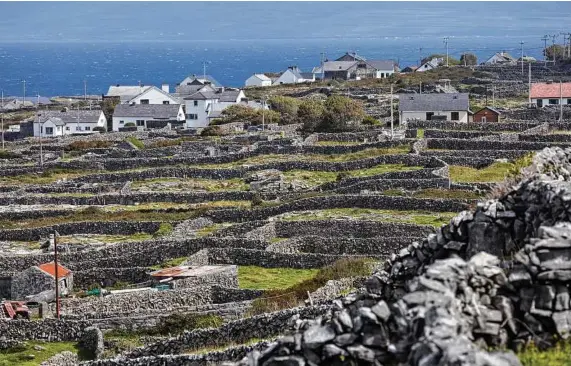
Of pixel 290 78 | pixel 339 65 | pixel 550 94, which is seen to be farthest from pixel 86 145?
pixel 339 65

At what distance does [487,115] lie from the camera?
3681 inches

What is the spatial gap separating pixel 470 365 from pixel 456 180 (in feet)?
174

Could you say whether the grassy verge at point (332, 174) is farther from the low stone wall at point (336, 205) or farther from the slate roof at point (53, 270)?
the slate roof at point (53, 270)

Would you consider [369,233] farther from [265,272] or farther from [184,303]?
[184,303]

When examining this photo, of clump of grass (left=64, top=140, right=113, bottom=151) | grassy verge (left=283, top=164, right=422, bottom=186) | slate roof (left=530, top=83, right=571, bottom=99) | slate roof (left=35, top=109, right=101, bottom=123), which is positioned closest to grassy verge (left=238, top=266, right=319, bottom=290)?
grassy verge (left=283, top=164, right=422, bottom=186)

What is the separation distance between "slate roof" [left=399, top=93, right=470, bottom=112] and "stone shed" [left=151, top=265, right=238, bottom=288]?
1970 inches

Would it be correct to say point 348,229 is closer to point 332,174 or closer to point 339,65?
point 332,174

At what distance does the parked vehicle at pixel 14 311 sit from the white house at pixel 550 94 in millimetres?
66659

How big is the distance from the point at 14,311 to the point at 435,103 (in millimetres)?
58427

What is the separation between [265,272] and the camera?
155ft

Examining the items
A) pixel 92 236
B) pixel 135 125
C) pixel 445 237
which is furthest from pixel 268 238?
pixel 135 125

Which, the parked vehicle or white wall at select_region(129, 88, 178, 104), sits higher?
white wall at select_region(129, 88, 178, 104)

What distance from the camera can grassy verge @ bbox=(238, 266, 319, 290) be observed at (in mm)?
44219

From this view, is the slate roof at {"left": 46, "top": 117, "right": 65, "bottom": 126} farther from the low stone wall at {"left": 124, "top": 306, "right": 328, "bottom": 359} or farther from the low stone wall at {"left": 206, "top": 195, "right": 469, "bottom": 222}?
the low stone wall at {"left": 124, "top": 306, "right": 328, "bottom": 359}
